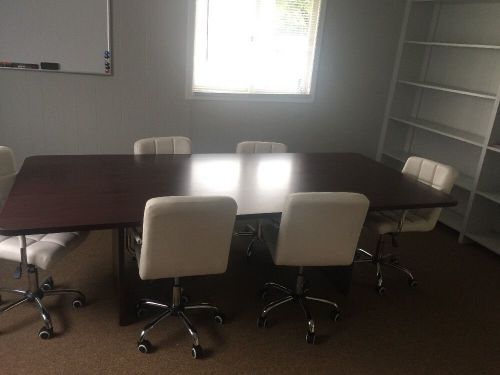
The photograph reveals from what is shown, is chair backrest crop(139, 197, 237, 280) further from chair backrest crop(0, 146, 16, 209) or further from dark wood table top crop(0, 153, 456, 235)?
chair backrest crop(0, 146, 16, 209)

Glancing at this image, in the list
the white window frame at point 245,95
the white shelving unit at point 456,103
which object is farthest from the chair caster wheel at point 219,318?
the white shelving unit at point 456,103

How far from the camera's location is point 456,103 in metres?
4.27

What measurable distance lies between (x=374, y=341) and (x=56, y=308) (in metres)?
1.87

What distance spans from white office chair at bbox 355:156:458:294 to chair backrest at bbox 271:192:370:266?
681 millimetres

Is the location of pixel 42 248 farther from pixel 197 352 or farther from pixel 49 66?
pixel 49 66

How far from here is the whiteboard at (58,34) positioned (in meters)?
3.42

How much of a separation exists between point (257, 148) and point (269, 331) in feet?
5.06

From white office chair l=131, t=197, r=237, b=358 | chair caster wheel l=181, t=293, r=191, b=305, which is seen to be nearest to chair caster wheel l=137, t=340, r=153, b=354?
white office chair l=131, t=197, r=237, b=358

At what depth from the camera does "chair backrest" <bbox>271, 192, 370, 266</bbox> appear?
211cm

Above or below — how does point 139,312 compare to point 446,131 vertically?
below

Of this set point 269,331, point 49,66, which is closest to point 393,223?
point 269,331

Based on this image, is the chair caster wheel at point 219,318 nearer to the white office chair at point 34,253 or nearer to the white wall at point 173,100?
→ the white office chair at point 34,253

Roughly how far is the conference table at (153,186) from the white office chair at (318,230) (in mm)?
130

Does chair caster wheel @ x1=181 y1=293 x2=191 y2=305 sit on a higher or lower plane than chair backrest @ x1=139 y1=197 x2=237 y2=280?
lower
